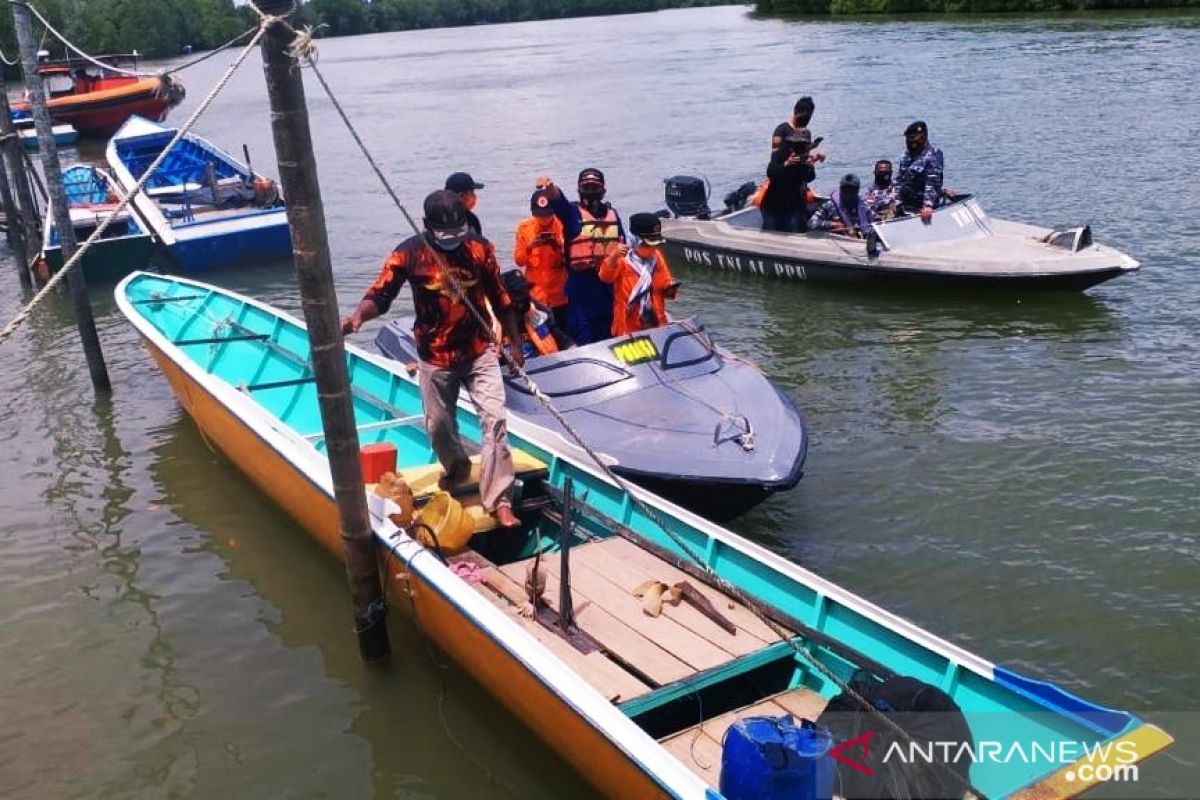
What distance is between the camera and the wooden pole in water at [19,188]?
12.5 meters

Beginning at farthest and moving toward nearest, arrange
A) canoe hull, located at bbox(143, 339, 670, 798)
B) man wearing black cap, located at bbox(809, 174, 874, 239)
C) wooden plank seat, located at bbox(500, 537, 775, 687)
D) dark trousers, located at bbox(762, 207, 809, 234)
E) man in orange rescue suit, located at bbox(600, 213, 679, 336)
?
dark trousers, located at bbox(762, 207, 809, 234), man wearing black cap, located at bbox(809, 174, 874, 239), man in orange rescue suit, located at bbox(600, 213, 679, 336), wooden plank seat, located at bbox(500, 537, 775, 687), canoe hull, located at bbox(143, 339, 670, 798)

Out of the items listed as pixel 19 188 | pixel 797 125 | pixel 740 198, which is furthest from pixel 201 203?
pixel 797 125

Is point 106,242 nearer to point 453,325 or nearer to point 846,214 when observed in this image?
point 846,214

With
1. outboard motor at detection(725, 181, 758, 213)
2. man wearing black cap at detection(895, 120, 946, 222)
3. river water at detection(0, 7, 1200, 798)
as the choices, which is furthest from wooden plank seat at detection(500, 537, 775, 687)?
outboard motor at detection(725, 181, 758, 213)

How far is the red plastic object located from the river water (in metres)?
0.96

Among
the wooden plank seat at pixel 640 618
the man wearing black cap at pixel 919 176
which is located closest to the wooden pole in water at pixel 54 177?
the wooden plank seat at pixel 640 618

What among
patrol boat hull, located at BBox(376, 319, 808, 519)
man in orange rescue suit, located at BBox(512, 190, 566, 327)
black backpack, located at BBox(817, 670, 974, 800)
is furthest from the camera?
man in orange rescue suit, located at BBox(512, 190, 566, 327)

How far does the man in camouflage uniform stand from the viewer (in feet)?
45.1

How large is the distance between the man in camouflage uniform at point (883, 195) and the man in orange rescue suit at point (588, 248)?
5939 millimetres

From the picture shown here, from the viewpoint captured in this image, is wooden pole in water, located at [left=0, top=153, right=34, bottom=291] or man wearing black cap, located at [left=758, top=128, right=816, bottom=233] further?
wooden pole in water, located at [left=0, top=153, right=34, bottom=291]

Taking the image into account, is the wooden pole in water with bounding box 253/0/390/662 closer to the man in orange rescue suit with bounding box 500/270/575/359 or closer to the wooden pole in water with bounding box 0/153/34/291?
the man in orange rescue suit with bounding box 500/270/575/359

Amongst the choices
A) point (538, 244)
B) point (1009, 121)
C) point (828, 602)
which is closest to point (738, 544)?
point (828, 602)

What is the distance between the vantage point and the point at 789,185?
1398cm

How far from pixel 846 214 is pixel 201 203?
10.6 meters
